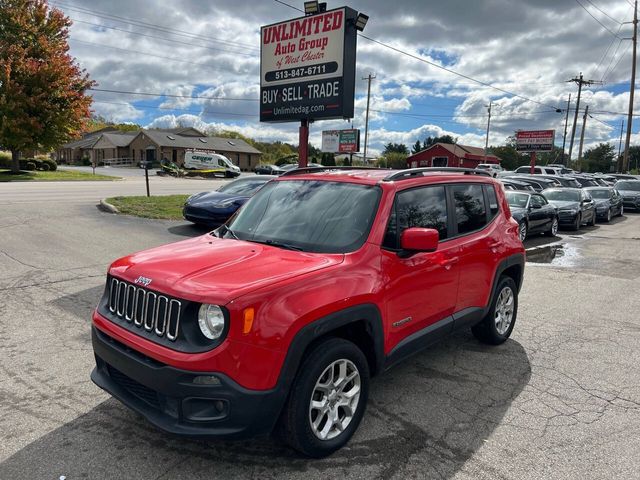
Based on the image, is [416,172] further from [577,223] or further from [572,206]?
[577,223]

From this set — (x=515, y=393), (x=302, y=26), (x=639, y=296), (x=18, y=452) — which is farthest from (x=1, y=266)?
(x=639, y=296)

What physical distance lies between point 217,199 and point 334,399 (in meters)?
9.01

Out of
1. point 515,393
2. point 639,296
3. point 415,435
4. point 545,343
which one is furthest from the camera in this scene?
point 639,296

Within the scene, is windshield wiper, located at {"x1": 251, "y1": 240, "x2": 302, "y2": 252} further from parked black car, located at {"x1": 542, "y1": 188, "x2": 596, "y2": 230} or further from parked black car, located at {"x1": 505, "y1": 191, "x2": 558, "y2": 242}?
parked black car, located at {"x1": 542, "y1": 188, "x2": 596, "y2": 230}

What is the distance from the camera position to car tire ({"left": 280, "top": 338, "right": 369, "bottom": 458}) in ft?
9.15

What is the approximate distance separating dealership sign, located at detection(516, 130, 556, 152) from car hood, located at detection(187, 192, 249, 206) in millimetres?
45927

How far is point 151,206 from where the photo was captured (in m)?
14.7

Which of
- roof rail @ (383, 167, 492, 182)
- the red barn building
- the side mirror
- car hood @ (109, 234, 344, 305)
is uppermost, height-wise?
the red barn building

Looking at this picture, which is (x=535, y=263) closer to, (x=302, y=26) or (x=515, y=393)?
(x=515, y=393)

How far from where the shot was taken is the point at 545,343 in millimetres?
5184

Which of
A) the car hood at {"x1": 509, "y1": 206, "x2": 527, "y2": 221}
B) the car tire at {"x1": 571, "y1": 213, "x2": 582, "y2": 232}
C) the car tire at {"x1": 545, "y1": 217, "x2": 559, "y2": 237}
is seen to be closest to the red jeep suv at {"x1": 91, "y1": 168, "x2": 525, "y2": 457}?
the car hood at {"x1": 509, "y1": 206, "x2": 527, "y2": 221}

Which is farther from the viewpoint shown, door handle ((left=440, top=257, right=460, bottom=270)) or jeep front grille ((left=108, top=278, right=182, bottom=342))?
door handle ((left=440, top=257, right=460, bottom=270))

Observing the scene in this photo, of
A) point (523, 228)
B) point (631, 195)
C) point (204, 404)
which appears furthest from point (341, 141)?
point (204, 404)

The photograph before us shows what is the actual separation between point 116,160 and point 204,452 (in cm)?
7418
